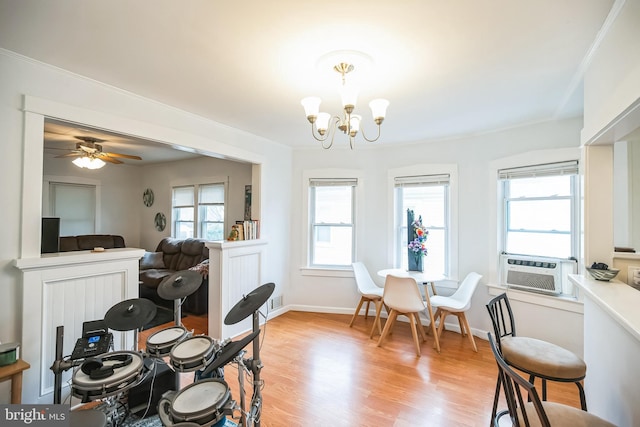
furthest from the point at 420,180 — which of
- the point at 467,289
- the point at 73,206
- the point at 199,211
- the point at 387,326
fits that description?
the point at 73,206

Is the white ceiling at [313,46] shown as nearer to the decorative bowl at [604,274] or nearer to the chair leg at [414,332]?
the decorative bowl at [604,274]

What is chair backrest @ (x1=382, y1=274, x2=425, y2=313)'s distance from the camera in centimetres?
298

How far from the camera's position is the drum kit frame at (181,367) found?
1.25m

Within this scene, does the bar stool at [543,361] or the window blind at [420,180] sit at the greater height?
the window blind at [420,180]

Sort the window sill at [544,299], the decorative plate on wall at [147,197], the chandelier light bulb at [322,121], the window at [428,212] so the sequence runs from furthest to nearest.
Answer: the decorative plate on wall at [147,197], the window at [428,212], the window sill at [544,299], the chandelier light bulb at [322,121]

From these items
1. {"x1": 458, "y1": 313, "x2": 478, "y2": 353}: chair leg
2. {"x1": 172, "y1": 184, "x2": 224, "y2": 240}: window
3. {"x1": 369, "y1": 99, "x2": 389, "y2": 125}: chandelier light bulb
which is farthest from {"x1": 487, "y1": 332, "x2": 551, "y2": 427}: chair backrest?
{"x1": 172, "y1": 184, "x2": 224, "y2": 240}: window

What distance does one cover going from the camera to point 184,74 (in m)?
2.08

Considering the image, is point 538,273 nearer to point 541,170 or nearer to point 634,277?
point 541,170

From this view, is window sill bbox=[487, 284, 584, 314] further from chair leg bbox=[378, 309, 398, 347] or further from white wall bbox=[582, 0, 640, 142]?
white wall bbox=[582, 0, 640, 142]

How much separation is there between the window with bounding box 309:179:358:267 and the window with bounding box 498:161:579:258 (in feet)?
6.51

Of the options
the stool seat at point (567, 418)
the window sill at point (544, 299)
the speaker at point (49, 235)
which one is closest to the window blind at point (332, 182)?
the window sill at point (544, 299)

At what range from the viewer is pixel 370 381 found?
2447mm

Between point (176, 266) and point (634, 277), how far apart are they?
18.5ft

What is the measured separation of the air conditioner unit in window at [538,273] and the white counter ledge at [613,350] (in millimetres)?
1210
